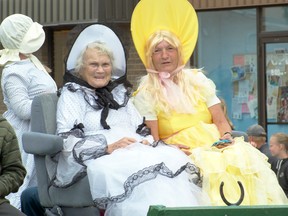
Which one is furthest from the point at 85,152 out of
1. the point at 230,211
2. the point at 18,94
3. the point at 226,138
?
the point at 230,211

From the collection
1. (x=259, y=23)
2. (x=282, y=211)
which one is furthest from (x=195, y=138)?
(x=259, y=23)

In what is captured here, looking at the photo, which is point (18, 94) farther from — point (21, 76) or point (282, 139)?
point (282, 139)

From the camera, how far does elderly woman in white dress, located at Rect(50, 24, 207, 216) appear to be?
208 inches

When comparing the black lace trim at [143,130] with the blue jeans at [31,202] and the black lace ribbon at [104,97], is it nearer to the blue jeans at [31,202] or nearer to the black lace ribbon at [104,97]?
the black lace ribbon at [104,97]

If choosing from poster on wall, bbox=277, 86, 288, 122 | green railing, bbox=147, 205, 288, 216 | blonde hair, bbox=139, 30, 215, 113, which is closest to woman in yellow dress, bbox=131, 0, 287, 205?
blonde hair, bbox=139, 30, 215, 113

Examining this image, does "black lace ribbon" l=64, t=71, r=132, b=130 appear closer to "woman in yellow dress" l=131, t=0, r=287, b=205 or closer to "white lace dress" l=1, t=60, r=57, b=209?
"woman in yellow dress" l=131, t=0, r=287, b=205

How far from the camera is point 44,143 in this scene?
18.4 feet

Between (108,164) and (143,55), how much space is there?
3.77 ft

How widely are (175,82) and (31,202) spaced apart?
4.40 ft

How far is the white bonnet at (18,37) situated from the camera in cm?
690

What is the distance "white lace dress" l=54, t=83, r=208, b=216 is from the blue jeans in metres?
0.81

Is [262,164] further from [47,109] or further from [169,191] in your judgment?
[47,109]

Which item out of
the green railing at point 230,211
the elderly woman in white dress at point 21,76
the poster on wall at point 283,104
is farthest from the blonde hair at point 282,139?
the green railing at point 230,211

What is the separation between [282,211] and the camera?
396 centimetres
